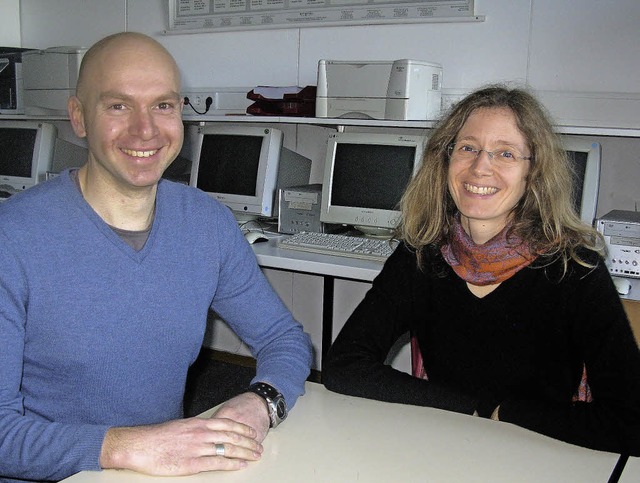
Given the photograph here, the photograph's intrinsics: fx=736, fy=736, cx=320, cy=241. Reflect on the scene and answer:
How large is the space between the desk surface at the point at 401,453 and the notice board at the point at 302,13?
7.44 ft

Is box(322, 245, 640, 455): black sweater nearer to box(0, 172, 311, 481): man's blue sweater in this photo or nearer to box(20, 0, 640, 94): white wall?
box(0, 172, 311, 481): man's blue sweater

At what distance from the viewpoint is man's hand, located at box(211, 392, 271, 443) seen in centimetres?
117

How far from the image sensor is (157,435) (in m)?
1.07

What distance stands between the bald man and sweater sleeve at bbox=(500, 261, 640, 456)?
1.44ft

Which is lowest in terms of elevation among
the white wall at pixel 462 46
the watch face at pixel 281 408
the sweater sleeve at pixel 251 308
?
the watch face at pixel 281 408

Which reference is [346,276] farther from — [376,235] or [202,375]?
[202,375]

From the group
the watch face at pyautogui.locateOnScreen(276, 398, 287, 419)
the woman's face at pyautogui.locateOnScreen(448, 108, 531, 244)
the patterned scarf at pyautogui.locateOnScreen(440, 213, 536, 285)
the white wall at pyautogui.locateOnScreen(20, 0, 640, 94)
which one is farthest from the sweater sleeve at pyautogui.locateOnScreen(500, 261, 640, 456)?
the white wall at pyautogui.locateOnScreen(20, 0, 640, 94)

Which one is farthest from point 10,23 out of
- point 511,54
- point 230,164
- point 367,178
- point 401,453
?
point 401,453

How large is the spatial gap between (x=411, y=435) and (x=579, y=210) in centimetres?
158

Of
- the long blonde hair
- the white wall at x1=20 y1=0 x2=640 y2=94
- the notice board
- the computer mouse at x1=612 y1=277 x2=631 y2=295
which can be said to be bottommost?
the computer mouse at x1=612 y1=277 x2=631 y2=295

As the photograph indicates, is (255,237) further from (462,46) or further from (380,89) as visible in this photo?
(462,46)

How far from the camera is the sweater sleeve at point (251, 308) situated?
1.48 metres

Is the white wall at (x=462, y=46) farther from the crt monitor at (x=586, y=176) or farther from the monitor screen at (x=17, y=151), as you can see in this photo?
the monitor screen at (x=17, y=151)

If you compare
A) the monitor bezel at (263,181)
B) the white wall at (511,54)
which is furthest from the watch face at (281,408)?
the white wall at (511,54)
